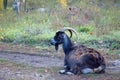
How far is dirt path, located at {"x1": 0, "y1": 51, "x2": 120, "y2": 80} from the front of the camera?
30.8ft

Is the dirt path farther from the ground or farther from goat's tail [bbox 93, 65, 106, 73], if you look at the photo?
goat's tail [bbox 93, 65, 106, 73]

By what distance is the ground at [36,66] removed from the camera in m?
9.44

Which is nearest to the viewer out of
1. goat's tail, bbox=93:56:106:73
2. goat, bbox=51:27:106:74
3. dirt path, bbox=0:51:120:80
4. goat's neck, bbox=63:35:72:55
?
dirt path, bbox=0:51:120:80

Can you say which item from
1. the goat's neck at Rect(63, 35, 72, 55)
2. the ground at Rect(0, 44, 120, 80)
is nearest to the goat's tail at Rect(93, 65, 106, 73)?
the ground at Rect(0, 44, 120, 80)

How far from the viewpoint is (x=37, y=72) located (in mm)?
10023

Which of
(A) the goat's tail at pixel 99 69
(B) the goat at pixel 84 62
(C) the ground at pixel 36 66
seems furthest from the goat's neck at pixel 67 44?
(A) the goat's tail at pixel 99 69

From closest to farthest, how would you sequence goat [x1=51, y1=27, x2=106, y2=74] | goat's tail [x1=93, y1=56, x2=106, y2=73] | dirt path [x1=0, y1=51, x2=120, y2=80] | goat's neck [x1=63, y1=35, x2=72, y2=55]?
dirt path [x1=0, y1=51, x2=120, y2=80] < goat [x1=51, y1=27, x2=106, y2=74] < goat's tail [x1=93, y1=56, x2=106, y2=73] < goat's neck [x1=63, y1=35, x2=72, y2=55]

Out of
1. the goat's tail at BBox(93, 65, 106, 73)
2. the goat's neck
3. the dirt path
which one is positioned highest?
the goat's neck

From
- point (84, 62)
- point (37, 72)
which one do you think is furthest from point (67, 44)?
point (37, 72)

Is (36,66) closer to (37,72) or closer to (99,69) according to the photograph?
(37,72)

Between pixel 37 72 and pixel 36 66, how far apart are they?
37.6 inches

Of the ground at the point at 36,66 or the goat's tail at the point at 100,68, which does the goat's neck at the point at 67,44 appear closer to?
the ground at the point at 36,66

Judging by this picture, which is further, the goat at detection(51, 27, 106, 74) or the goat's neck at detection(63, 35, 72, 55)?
the goat's neck at detection(63, 35, 72, 55)

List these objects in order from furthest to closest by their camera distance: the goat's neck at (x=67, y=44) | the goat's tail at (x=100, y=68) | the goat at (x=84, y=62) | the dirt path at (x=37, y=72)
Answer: the goat's neck at (x=67, y=44)
the goat's tail at (x=100, y=68)
the goat at (x=84, y=62)
the dirt path at (x=37, y=72)
